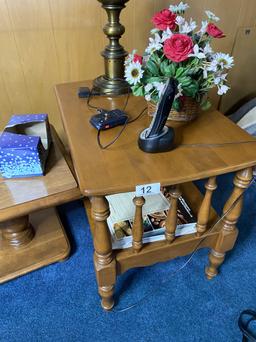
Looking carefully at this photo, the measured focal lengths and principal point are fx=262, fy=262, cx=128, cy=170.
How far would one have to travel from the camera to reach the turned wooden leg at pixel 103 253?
635 mm

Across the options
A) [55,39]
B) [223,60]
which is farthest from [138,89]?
[55,39]

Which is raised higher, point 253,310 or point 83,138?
point 83,138

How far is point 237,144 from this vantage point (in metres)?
0.74

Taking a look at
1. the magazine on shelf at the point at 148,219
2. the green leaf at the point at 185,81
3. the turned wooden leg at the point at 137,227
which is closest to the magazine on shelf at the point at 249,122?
the magazine on shelf at the point at 148,219

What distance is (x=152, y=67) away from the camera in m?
0.75

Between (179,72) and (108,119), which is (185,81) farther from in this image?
(108,119)

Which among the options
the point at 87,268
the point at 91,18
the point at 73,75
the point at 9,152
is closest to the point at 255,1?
the point at 91,18

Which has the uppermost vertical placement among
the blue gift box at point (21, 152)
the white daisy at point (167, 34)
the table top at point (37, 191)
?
the white daisy at point (167, 34)

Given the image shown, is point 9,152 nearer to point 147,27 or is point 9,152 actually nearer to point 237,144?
point 237,144

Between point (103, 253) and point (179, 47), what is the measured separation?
592 mm

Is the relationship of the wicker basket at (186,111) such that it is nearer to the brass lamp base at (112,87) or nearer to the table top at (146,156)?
the table top at (146,156)

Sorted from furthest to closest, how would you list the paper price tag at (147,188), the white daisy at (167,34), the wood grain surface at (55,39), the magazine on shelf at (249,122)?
the magazine on shelf at (249,122), the wood grain surface at (55,39), the white daisy at (167,34), the paper price tag at (147,188)

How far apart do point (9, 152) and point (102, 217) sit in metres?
0.38

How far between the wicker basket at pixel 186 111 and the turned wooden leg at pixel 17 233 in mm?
658
